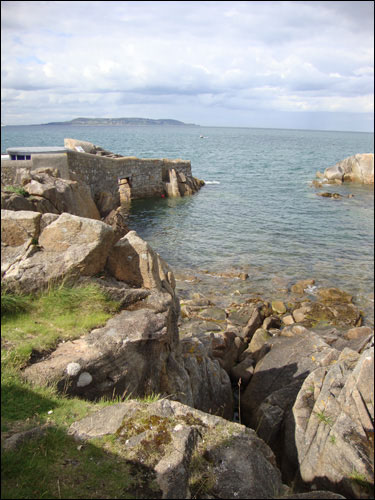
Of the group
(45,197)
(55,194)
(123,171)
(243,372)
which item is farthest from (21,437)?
→ (123,171)

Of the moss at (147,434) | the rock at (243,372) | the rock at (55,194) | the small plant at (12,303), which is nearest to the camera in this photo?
the moss at (147,434)

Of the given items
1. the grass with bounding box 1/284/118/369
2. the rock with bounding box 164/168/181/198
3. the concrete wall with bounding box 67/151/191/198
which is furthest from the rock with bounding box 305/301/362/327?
the rock with bounding box 164/168/181/198

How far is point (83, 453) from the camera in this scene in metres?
4.25

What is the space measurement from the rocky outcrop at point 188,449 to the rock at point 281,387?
3047 millimetres

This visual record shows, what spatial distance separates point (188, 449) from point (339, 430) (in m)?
3.34

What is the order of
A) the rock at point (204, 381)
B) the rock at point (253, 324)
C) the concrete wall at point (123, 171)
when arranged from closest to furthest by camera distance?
the rock at point (204, 381) → the rock at point (253, 324) → the concrete wall at point (123, 171)

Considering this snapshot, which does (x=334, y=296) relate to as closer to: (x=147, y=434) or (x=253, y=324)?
(x=253, y=324)

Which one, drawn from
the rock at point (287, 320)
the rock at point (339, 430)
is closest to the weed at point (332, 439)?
the rock at point (339, 430)

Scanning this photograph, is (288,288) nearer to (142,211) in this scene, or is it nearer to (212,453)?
(212,453)

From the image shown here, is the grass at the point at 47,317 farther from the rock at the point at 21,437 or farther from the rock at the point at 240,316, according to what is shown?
the rock at the point at 240,316

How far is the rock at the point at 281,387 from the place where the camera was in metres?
8.13

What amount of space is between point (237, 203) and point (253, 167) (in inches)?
1364

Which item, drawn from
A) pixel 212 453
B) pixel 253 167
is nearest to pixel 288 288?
pixel 212 453

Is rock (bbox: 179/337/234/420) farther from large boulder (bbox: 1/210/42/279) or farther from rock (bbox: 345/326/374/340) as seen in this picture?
rock (bbox: 345/326/374/340)
